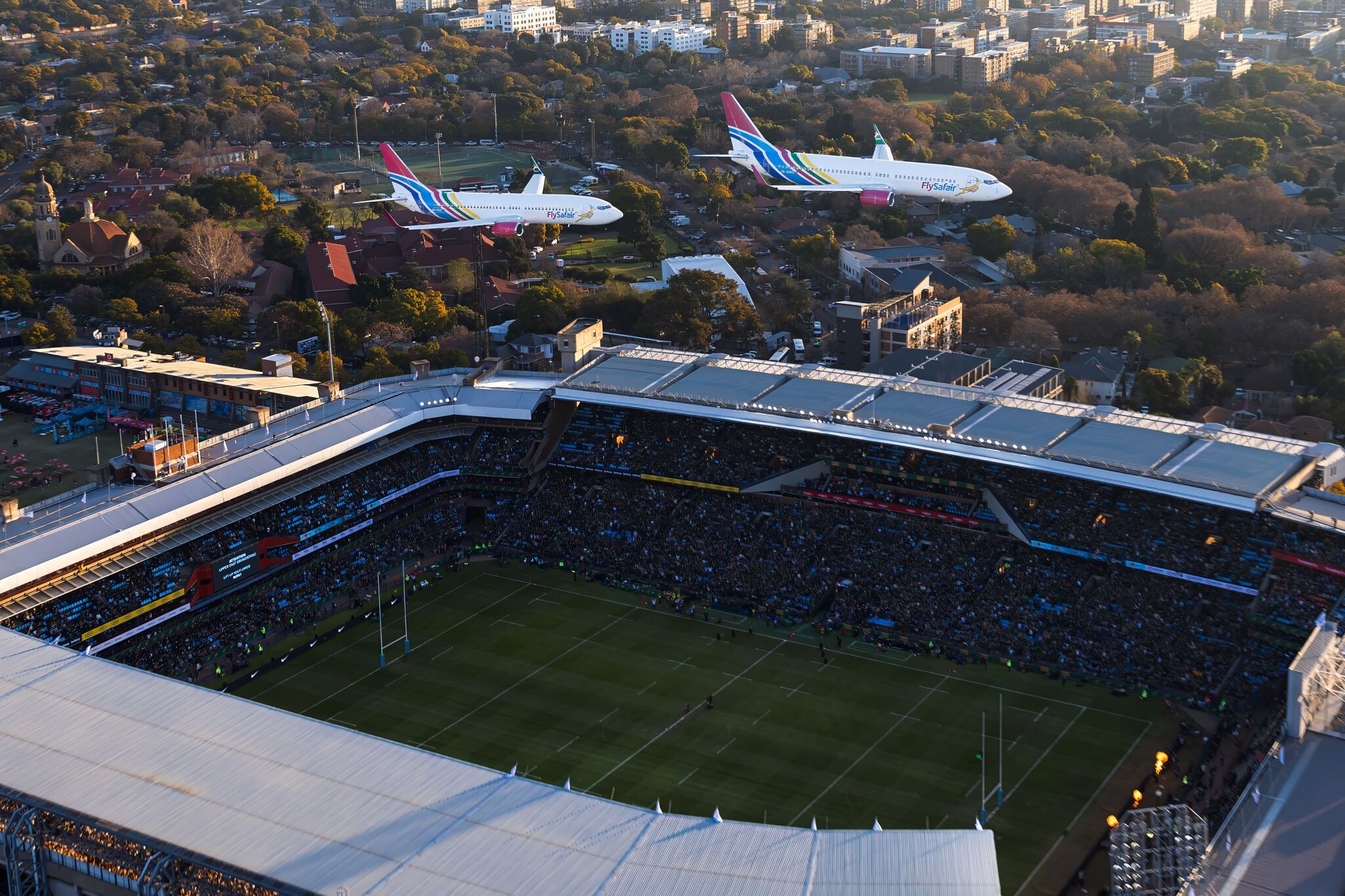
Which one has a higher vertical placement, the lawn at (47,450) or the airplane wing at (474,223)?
the airplane wing at (474,223)

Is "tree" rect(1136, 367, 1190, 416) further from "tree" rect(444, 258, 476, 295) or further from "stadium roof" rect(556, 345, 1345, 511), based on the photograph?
"tree" rect(444, 258, 476, 295)

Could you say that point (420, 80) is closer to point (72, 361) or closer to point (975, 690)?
point (72, 361)

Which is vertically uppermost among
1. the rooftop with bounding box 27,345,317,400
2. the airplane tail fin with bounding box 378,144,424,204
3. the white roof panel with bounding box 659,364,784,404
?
the airplane tail fin with bounding box 378,144,424,204

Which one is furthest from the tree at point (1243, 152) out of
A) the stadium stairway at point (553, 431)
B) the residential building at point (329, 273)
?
the stadium stairway at point (553, 431)

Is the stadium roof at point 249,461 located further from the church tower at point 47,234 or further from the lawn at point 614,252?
the church tower at point 47,234

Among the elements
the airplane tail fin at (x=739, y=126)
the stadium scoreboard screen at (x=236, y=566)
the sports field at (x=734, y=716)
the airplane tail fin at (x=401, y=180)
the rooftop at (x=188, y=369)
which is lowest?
the sports field at (x=734, y=716)

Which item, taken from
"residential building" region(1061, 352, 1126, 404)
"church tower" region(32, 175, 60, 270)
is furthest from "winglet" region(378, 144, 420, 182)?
"residential building" region(1061, 352, 1126, 404)
